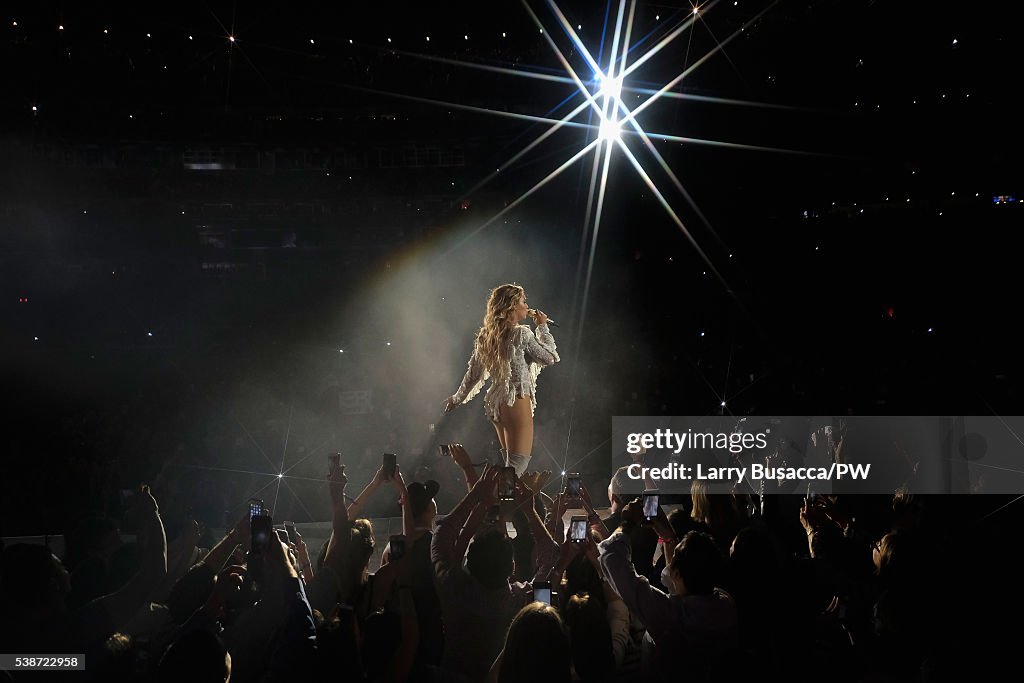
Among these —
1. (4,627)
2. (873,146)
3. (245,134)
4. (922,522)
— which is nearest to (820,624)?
(922,522)

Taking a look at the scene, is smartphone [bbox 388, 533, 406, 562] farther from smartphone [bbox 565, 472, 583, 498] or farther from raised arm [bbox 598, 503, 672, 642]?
smartphone [bbox 565, 472, 583, 498]

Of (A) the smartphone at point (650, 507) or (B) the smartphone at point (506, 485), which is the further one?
(B) the smartphone at point (506, 485)

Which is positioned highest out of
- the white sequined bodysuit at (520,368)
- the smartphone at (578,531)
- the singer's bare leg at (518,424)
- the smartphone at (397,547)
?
the white sequined bodysuit at (520,368)

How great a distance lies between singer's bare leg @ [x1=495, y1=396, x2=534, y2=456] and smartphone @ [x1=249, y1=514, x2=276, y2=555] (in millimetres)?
3926

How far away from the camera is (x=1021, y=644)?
122 inches

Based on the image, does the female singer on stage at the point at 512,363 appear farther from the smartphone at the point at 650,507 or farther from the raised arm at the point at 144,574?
the raised arm at the point at 144,574

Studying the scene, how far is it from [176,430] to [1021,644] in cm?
905

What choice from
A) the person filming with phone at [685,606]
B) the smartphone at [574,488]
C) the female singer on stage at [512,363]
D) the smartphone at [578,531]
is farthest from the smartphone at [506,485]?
the female singer on stage at [512,363]

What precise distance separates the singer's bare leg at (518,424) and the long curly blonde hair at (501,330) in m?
0.24

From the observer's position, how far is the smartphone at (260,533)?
2.79m

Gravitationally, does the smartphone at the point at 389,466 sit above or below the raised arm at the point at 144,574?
above

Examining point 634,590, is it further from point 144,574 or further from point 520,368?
point 520,368

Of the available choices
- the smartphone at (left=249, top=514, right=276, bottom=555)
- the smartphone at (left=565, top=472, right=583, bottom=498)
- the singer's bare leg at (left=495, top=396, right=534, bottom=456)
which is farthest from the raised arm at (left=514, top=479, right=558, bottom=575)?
the singer's bare leg at (left=495, top=396, right=534, bottom=456)

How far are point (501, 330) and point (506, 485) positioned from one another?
108 inches
